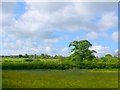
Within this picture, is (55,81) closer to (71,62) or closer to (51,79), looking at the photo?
(51,79)

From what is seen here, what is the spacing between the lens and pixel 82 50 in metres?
69.9

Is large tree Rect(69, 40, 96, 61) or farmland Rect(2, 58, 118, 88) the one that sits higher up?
large tree Rect(69, 40, 96, 61)

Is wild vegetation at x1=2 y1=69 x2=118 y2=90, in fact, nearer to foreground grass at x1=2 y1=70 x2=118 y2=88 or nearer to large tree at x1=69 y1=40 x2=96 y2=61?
foreground grass at x1=2 y1=70 x2=118 y2=88

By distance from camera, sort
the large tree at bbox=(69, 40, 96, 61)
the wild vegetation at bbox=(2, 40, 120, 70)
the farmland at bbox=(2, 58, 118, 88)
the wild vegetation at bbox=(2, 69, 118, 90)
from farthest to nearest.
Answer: the large tree at bbox=(69, 40, 96, 61)
the wild vegetation at bbox=(2, 40, 120, 70)
the farmland at bbox=(2, 58, 118, 88)
the wild vegetation at bbox=(2, 69, 118, 90)

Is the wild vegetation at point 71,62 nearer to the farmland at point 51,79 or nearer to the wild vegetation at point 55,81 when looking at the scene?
the farmland at point 51,79

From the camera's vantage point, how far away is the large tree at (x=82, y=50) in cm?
6856

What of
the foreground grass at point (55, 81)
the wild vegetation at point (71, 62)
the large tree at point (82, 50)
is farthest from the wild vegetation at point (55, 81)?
the large tree at point (82, 50)

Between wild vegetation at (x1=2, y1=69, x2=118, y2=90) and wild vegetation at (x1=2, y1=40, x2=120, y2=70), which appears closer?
wild vegetation at (x1=2, y1=69, x2=118, y2=90)

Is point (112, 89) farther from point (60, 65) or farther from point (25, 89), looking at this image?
point (60, 65)

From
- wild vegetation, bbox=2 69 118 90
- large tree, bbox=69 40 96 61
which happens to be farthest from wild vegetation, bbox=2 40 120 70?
wild vegetation, bbox=2 69 118 90

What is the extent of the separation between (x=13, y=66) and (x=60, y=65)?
11.0m

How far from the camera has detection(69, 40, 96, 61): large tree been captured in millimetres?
68562

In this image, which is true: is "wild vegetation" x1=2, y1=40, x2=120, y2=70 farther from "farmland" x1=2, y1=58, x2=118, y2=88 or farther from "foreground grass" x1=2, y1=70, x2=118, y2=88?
"foreground grass" x1=2, y1=70, x2=118, y2=88

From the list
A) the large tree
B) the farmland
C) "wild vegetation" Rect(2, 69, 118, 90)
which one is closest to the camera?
"wild vegetation" Rect(2, 69, 118, 90)
